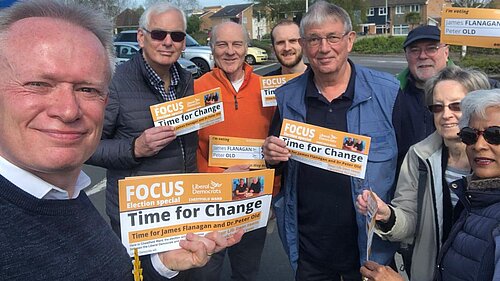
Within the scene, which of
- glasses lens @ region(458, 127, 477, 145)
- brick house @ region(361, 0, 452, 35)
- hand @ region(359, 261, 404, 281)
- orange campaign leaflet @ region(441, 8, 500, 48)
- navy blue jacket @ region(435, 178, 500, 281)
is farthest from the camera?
brick house @ region(361, 0, 452, 35)

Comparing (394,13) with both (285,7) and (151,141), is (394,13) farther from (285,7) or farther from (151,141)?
(151,141)

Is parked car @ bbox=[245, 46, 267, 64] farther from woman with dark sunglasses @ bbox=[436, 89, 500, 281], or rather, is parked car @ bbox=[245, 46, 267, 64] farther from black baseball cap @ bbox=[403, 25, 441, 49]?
woman with dark sunglasses @ bbox=[436, 89, 500, 281]

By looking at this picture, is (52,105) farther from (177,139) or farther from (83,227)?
(177,139)

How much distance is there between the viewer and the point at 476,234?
1.81 m

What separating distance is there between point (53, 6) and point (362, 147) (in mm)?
1742

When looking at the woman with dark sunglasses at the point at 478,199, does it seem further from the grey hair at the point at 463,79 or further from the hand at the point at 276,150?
the hand at the point at 276,150

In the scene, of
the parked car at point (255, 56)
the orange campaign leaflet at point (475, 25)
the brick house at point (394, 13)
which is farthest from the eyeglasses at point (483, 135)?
the brick house at point (394, 13)

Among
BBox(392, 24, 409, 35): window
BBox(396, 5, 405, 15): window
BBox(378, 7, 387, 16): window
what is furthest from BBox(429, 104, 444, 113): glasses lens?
BBox(378, 7, 387, 16): window

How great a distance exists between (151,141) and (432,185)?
160cm

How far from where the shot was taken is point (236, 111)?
11.0 feet

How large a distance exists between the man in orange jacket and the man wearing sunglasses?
14.2 inches

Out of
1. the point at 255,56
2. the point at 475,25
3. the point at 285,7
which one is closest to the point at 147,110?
the point at 475,25

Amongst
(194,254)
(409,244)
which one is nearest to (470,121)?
(409,244)

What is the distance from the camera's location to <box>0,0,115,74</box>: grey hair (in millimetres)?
1262
